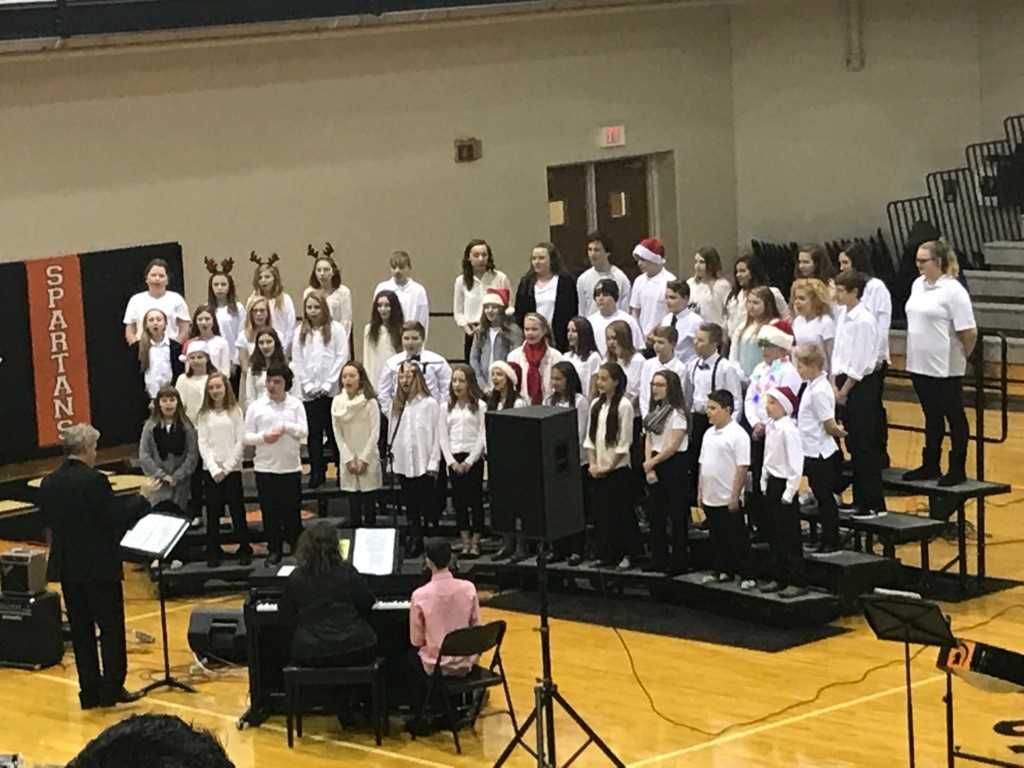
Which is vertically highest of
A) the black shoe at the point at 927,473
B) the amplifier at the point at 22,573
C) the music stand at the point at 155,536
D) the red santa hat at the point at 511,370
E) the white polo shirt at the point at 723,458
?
the red santa hat at the point at 511,370

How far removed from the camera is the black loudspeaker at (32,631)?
10.5 meters

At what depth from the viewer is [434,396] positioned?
11.8m

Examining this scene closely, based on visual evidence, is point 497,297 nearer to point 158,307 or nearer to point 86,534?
point 158,307

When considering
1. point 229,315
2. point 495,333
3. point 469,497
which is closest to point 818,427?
point 469,497

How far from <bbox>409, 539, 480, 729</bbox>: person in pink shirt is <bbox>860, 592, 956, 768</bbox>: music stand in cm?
225

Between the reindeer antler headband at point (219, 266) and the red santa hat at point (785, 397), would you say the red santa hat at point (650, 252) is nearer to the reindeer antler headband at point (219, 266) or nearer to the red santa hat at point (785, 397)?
the red santa hat at point (785, 397)

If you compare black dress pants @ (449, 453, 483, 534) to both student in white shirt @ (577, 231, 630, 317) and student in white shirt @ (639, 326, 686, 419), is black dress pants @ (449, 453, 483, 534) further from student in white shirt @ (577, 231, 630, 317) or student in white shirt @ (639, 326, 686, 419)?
student in white shirt @ (577, 231, 630, 317)

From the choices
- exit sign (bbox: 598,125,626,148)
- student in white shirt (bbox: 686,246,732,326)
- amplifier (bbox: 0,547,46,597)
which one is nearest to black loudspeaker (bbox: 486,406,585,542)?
amplifier (bbox: 0,547,46,597)

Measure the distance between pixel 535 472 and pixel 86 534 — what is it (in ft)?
8.97

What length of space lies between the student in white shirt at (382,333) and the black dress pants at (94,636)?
339cm

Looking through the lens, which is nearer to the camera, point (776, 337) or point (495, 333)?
point (776, 337)

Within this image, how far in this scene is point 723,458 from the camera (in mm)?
10133

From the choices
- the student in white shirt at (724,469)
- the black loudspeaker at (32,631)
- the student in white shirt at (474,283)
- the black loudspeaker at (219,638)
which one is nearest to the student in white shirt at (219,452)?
the black loudspeaker at (32,631)

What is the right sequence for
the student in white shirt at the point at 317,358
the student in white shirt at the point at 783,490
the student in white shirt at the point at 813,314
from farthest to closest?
the student in white shirt at the point at 317,358, the student in white shirt at the point at 813,314, the student in white shirt at the point at 783,490
